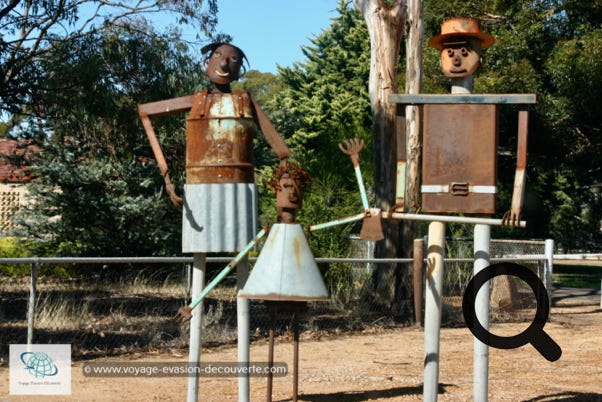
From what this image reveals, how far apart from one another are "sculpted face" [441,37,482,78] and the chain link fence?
434cm

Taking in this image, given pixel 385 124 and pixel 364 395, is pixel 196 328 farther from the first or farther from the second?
pixel 385 124

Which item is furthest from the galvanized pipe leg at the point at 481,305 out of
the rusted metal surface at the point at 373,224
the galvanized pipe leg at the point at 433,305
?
the rusted metal surface at the point at 373,224

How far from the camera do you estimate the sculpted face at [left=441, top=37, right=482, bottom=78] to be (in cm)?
552

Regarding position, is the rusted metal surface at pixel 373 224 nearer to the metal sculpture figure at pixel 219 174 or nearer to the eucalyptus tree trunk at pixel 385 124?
the metal sculpture figure at pixel 219 174

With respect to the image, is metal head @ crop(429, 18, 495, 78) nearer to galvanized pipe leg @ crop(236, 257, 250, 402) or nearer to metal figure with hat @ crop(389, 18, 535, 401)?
metal figure with hat @ crop(389, 18, 535, 401)

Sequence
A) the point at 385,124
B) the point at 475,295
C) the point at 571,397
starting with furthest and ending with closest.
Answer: the point at 385,124 < the point at 571,397 < the point at 475,295

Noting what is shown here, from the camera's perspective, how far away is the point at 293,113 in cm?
3416

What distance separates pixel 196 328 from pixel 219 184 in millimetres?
1012

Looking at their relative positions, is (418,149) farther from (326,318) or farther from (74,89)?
(74,89)

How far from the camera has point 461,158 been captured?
210 inches

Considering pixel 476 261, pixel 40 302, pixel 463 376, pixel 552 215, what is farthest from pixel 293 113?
pixel 476 261

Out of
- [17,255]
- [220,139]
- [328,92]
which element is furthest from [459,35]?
[328,92]

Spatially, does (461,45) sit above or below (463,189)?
above

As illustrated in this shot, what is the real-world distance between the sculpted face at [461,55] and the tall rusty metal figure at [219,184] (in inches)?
48.6
